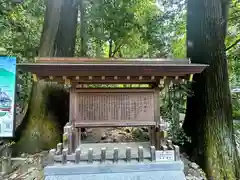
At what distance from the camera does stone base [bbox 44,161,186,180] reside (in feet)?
8.06

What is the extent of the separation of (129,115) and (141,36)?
137 inches

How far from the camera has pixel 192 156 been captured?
12.1ft

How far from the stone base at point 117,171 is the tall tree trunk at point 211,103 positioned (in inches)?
44.8

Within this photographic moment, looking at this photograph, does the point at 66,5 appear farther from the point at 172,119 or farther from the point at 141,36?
the point at 172,119

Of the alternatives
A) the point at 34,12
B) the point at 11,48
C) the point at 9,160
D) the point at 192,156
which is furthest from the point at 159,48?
the point at 9,160

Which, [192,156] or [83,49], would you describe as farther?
[83,49]

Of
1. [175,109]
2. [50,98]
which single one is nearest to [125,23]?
[175,109]

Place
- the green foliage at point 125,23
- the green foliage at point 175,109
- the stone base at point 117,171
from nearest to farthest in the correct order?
the stone base at point 117,171, the green foliage at point 175,109, the green foliage at point 125,23

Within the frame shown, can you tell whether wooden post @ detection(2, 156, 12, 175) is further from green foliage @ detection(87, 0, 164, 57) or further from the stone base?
green foliage @ detection(87, 0, 164, 57)

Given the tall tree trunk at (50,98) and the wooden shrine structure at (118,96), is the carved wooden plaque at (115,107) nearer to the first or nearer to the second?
the wooden shrine structure at (118,96)

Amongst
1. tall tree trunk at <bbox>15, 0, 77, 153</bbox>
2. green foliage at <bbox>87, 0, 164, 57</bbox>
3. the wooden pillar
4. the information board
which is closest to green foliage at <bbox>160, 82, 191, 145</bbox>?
the wooden pillar

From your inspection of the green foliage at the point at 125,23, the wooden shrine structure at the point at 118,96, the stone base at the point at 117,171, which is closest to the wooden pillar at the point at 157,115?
the wooden shrine structure at the point at 118,96

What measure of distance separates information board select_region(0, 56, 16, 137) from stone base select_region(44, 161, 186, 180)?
1379 mm

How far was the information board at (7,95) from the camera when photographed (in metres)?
3.20
